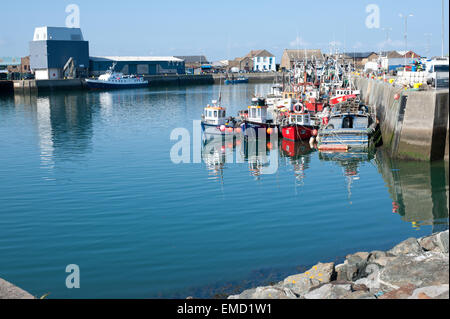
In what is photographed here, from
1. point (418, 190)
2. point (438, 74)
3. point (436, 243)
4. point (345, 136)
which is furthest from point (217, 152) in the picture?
point (436, 243)

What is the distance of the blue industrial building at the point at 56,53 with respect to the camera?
354 ft

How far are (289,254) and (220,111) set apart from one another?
22.9 m

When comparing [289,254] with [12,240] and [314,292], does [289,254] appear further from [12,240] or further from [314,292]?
[12,240]

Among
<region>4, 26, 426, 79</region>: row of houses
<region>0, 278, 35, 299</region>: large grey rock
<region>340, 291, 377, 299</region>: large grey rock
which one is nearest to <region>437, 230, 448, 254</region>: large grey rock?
<region>340, 291, 377, 299</region>: large grey rock

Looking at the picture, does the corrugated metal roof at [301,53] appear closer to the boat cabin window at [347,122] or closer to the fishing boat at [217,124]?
the fishing boat at [217,124]

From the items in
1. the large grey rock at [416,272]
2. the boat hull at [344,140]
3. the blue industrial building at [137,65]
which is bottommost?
the large grey rock at [416,272]

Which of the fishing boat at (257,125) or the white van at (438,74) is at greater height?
the white van at (438,74)

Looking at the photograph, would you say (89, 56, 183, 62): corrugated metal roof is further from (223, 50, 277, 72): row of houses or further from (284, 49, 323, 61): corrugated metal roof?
(284, 49, 323, 61): corrugated metal roof

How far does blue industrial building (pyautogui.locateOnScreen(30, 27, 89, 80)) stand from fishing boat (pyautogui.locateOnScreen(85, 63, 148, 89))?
22.2ft

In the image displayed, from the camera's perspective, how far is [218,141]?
120ft

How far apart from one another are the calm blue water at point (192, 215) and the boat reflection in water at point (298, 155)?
109 millimetres

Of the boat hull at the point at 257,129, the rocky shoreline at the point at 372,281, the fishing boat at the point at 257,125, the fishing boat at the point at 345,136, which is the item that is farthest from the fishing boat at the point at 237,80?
the rocky shoreline at the point at 372,281

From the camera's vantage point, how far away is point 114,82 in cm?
10994
